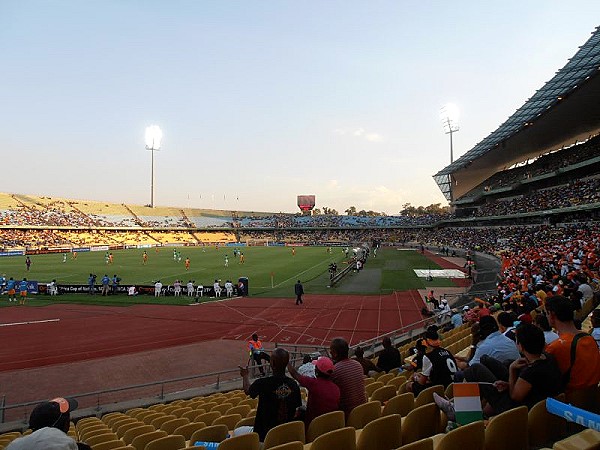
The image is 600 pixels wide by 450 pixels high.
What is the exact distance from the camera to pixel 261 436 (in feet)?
14.0

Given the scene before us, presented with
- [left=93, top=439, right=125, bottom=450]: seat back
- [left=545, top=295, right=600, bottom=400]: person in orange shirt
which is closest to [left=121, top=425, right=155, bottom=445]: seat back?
[left=93, top=439, right=125, bottom=450]: seat back

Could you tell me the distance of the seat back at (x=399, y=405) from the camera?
193 inches

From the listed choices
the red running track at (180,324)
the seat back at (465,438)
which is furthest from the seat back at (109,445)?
the red running track at (180,324)

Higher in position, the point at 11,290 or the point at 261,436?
the point at 261,436

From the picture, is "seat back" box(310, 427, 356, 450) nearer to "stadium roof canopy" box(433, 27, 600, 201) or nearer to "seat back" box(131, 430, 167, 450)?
"seat back" box(131, 430, 167, 450)

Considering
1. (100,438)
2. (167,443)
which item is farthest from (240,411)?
(167,443)

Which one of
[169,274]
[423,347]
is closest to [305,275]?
[169,274]

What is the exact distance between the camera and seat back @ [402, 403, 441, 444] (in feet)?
13.0

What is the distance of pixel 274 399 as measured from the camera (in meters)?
4.24

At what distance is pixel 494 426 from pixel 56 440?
3337 millimetres

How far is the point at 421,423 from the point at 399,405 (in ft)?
2.92

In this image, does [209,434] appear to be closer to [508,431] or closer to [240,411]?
[240,411]

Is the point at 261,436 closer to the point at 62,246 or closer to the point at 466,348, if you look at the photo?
the point at 466,348

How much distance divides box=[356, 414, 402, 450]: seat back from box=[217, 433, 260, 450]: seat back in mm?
946
